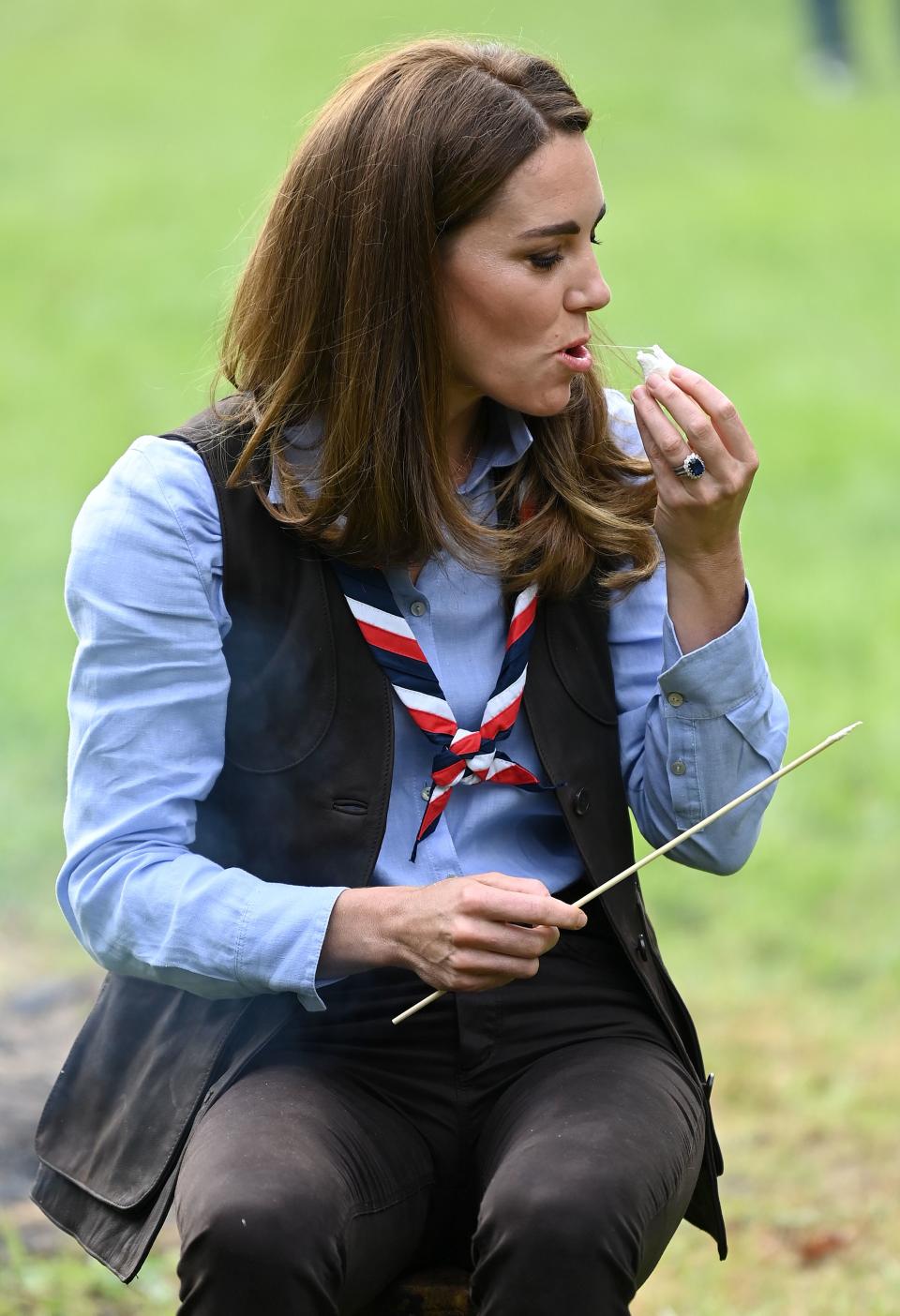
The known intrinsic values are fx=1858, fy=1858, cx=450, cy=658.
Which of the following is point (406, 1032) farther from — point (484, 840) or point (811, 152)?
point (811, 152)

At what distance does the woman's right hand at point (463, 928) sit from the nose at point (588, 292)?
28.1 inches

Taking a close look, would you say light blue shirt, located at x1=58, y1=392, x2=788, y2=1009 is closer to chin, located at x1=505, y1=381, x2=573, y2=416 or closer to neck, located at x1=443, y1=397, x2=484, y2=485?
neck, located at x1=443, y1=397, x2=484, y2=485

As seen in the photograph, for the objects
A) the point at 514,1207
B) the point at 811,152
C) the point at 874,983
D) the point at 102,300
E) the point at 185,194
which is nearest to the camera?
the point at 514,1207

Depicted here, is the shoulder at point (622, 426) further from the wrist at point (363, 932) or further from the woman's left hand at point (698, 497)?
the wrist at point (363, 932)

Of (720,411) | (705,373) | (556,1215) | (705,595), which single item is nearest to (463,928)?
(556,1215)

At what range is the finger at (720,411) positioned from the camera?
2152 mm

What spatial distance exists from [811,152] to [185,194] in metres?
5.01

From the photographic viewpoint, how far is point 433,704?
2.25 m

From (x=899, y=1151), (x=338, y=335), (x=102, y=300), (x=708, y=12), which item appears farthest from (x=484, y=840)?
(x=708, y=12)

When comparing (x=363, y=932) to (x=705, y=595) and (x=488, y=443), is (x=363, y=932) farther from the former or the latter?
(x=488, y=443)

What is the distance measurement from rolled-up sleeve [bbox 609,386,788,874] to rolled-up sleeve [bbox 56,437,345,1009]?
18.5 inches

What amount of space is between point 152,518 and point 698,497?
646mm

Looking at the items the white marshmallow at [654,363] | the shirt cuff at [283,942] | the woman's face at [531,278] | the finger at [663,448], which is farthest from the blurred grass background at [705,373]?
the shirt cuff at [283,942]

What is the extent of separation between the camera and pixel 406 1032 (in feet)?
7.39
